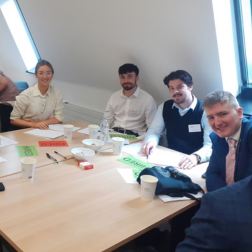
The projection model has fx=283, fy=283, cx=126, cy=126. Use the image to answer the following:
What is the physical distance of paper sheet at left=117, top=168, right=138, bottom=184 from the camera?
1.60 metres

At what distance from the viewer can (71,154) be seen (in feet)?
6.45

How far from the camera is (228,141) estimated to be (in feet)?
5.35

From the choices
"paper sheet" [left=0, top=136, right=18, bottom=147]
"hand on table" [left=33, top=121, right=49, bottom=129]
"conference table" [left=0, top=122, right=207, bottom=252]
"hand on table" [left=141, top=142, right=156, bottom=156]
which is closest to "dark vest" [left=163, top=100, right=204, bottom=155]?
"hand on table" [left=141, top=142, right=156, bottom=156]

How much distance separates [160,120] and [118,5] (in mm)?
1152

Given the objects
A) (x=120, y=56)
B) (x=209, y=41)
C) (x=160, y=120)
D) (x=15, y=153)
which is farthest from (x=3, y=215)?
(x=120, y=56)

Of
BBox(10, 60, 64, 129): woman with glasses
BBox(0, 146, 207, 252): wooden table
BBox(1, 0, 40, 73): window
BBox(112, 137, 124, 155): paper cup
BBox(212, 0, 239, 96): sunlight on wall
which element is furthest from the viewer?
BBox(1, 0, 40, 73): window

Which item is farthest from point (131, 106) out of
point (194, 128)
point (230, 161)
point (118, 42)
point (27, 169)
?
point (27, 169)

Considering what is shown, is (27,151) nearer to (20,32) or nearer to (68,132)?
(68,132)

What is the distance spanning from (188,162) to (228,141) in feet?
1.11

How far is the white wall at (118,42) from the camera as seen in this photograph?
240 centimetres

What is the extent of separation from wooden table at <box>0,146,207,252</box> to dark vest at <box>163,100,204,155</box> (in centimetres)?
79

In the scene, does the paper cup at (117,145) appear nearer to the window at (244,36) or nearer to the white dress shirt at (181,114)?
the white dress shirt at (181,114)

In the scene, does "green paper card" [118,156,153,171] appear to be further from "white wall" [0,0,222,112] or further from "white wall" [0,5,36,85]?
"white wall" [0,5,36,85]

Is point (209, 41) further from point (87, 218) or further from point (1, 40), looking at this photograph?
point (1, 40)
